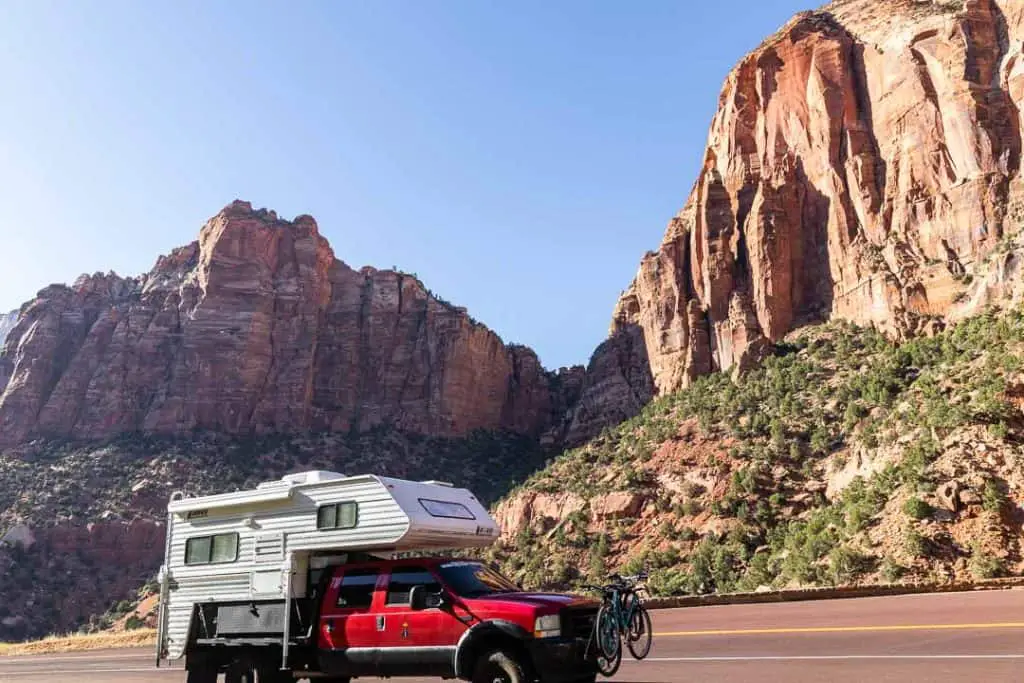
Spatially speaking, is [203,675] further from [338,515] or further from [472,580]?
[472,580]

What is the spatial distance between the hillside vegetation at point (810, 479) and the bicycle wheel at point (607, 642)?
21.5 m

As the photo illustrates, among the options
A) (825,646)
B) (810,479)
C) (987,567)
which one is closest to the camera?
(825,646)

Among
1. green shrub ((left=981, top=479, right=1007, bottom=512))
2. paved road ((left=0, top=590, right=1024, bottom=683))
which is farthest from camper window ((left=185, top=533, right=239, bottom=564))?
green shrub ((left=981, top=479, right=1007, bottom=512))

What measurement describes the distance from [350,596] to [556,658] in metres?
3.26

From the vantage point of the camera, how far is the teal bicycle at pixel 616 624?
32.3 ft

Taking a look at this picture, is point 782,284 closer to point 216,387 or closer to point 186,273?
point 216,387

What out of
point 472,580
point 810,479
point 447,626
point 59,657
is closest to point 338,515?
point 472,580

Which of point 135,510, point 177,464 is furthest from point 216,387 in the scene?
point 135,510

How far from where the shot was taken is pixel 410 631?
10375 millimetres

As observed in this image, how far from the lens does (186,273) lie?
321 ft

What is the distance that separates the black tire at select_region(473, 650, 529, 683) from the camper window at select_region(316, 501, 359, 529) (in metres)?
2.77

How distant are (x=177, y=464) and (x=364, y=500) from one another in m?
73.7

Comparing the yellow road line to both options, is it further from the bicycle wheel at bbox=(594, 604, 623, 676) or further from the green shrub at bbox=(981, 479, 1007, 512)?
the green shrub at bbox=(981, 479, 1007, 512)

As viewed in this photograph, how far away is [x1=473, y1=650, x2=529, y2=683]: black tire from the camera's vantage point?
9375 millimetres
